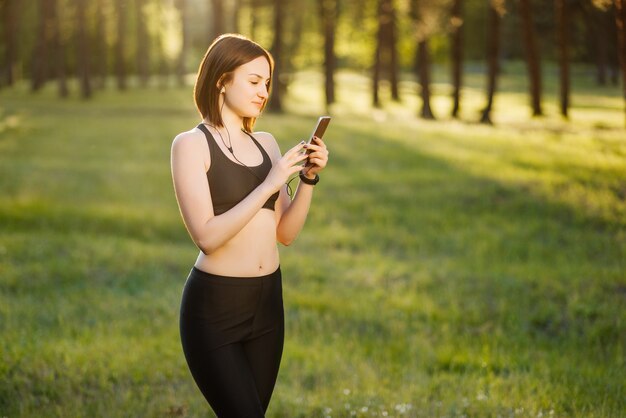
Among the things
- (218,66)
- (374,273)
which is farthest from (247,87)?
(374,273)

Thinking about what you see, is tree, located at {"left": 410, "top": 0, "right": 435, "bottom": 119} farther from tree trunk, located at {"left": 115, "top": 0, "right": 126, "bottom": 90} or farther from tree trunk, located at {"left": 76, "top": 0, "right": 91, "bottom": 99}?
tree trunk, located at {"left": 115, "top": 0, "right": 126, "bottom": 90}

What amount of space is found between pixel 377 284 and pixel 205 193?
7.32 metres

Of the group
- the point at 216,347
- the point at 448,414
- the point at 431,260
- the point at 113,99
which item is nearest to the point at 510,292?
the point at 431,260

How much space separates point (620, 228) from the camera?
12242 mm

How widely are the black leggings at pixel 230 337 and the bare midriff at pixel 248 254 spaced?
0.04 meters

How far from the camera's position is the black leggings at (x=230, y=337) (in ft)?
12.1

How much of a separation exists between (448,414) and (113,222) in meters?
10.0

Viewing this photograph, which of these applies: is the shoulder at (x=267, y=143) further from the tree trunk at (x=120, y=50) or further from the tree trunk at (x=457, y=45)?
the tree trunk at (x=120, y=50)

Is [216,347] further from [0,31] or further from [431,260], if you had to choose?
[0,31]

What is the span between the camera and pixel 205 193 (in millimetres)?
3660

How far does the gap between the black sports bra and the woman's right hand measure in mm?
178

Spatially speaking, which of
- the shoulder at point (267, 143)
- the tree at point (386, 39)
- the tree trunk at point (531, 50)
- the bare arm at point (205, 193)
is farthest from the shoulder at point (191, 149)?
the tree at point (386, 39)

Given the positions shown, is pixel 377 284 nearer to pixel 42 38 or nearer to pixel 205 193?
pixel 205 193

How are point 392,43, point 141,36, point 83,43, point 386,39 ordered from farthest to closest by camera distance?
point 141,36 → point 386,39 → point 83,43 → point 392,43
